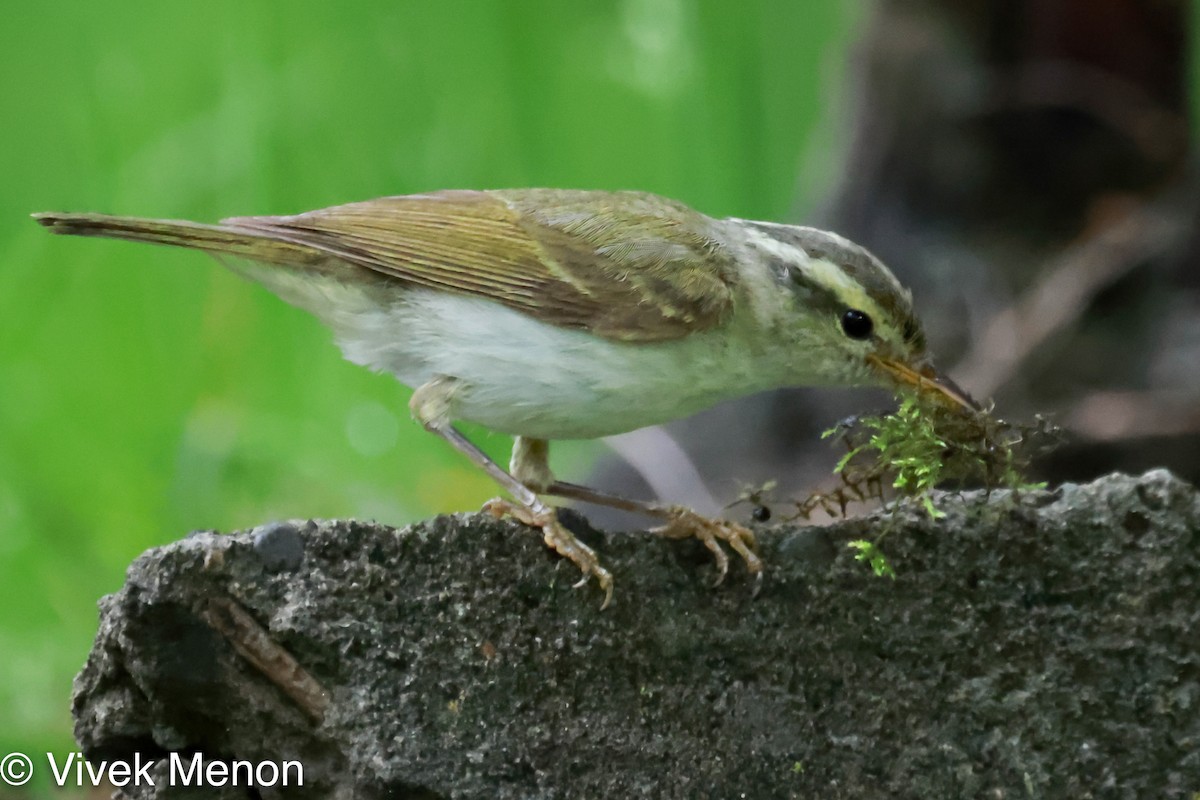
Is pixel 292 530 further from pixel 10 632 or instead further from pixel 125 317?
pixel 125 317

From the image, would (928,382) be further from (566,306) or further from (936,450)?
(566,306)

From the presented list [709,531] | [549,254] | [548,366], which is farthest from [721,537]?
[549,254]

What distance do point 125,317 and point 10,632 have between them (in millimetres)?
1587

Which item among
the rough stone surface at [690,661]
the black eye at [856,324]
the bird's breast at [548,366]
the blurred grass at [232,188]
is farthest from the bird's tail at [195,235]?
the blurred grass at [232,188]

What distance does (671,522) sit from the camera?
2963 mm

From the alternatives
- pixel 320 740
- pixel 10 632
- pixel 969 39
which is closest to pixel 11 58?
pixel 10 632

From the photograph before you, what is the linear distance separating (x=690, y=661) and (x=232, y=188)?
421cm

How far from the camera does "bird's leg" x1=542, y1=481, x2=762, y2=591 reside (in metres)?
2.68

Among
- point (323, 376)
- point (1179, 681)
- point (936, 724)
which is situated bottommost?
point (936, 724)

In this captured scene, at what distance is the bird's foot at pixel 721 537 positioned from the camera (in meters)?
2.67

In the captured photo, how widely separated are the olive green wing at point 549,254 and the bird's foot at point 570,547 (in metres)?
0.60

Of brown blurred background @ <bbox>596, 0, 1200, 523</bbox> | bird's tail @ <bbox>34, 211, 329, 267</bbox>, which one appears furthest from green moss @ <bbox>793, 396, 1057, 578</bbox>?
brown blurred background @ <bbox>596, 0, 1200, 523</bbox>

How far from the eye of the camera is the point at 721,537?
272 cm

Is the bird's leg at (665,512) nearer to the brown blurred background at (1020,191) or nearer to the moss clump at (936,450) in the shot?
the moss clump at (936,450)
